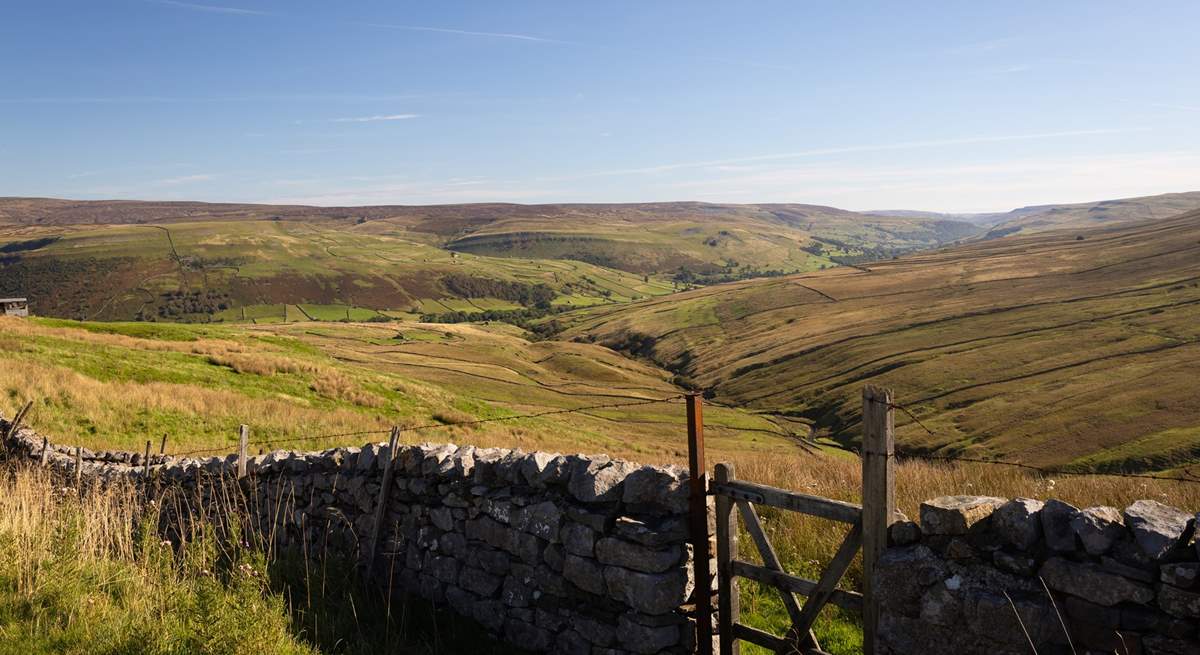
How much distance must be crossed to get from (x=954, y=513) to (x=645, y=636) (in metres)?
3.03

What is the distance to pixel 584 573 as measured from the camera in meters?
7.25

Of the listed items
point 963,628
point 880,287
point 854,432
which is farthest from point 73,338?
point 880,287

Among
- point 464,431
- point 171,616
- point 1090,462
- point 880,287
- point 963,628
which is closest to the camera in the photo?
point 963,628

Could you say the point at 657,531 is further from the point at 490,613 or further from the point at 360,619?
the point at 360,619

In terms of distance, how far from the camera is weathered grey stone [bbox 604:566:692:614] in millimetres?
6727

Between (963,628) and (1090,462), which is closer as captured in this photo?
(963,628)

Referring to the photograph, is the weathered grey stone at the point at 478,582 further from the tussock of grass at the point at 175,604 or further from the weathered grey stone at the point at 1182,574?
the weathered grey stone at the point at 1182,574

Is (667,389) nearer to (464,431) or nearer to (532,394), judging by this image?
(532,394)

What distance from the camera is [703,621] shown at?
262 inches

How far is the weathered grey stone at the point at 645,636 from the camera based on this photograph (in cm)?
679

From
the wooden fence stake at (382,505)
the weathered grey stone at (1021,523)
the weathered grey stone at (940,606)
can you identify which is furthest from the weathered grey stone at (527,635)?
the weathered grey stone at (1021,523)

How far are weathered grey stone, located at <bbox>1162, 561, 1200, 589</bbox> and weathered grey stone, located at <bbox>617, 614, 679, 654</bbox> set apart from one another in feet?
12.6

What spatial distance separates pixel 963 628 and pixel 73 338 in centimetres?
3804

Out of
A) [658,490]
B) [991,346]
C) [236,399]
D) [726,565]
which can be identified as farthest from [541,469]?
[991,346]
